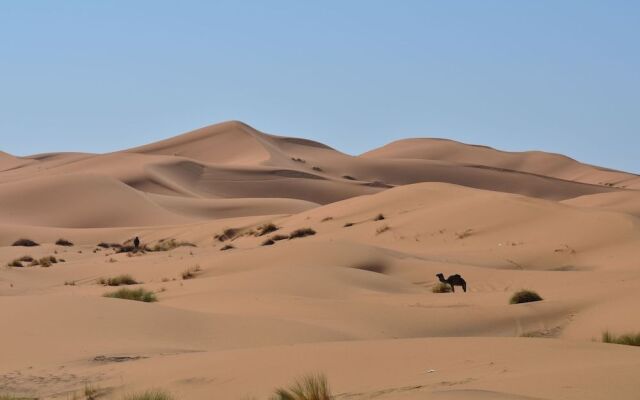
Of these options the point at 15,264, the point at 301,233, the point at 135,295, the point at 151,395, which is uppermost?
the point at 301,233

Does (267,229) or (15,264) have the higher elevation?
(267,229)

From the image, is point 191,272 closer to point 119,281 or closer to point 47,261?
point 119,281

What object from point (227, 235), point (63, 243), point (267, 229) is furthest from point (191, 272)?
point (63, 243)

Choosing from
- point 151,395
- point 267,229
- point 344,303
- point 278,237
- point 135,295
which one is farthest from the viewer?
point 267,229

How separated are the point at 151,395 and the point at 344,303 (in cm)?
922

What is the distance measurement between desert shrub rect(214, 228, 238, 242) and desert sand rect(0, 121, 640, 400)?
16cm

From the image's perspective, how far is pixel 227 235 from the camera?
42.6 meters

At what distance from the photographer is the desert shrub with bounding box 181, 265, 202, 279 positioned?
24.7 metres

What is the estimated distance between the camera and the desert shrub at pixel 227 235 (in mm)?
41906

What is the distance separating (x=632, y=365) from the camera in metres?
8.52

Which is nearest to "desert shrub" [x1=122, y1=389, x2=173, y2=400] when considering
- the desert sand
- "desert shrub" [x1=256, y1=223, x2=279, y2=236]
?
the desert sand

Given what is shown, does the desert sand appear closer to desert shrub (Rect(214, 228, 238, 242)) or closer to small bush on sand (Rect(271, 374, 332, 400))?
desert shrub (Rect(214, 228, 238, 242))

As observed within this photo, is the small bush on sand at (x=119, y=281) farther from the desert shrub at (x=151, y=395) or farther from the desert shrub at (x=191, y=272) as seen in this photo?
the desert shrub at (x=151, y=395)

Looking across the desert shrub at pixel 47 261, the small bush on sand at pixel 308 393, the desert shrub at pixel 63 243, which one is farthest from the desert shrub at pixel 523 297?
the desert shrub at pixel 63 243
